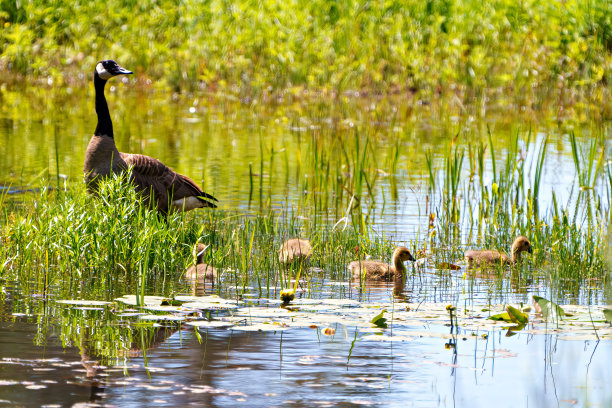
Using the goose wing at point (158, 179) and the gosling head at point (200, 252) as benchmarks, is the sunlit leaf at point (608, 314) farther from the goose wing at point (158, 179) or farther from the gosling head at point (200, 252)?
the goose wing at point (158, 179)

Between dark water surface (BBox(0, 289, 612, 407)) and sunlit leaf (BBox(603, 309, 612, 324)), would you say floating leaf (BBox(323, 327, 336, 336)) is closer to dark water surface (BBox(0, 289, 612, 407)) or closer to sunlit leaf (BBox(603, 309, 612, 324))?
dark water surface (BBox(0, 289, 612, 407))

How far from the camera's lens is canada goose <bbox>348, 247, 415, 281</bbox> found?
326 inches

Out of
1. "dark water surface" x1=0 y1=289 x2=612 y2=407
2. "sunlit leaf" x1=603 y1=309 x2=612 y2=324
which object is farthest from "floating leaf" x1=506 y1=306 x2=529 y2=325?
"sunlit leaf" x1=603 y1=309 x2=612 y2=324

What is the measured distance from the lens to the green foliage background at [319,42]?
2309 centimetres

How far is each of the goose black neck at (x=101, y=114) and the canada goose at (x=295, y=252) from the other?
7.78 ft

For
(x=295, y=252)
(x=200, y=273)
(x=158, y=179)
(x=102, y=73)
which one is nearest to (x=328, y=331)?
A: (x=200, y=273)

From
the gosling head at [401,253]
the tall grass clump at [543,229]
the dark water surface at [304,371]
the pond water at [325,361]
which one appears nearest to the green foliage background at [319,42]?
the tall grass clump at [543,229]

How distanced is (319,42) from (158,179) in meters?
14.7

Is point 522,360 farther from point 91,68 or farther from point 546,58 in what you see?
point 91,68

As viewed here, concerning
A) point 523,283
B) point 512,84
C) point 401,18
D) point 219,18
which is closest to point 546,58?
point 512,84

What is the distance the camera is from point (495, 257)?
894 cm

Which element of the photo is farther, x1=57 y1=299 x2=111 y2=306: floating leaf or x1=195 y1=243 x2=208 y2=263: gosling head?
x1=195 y1=243 x2=208 y2=263: gosling head

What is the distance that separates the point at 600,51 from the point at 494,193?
13373mm

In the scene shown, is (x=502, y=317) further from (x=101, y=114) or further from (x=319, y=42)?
(x=319, y=42)
